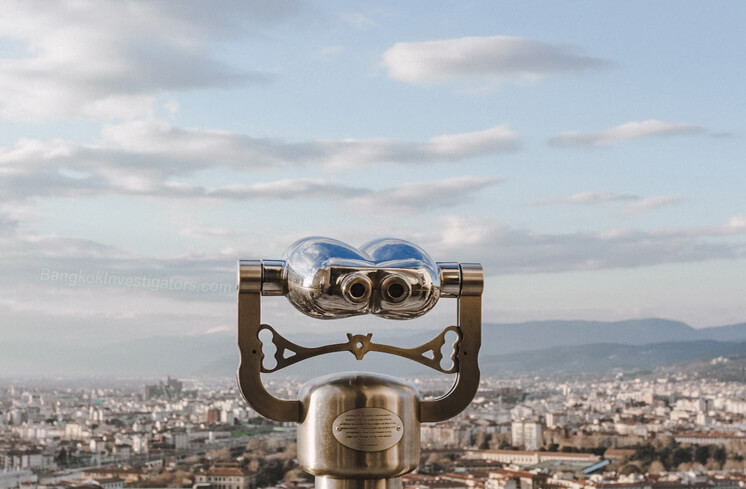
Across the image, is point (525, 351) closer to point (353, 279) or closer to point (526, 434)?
point (526, 434)

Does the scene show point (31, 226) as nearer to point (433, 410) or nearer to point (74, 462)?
point (74, 462)

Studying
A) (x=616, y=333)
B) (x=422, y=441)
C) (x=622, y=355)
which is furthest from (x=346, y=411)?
(x=616, y=333)

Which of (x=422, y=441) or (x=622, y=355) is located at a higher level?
(x=622, y=355)

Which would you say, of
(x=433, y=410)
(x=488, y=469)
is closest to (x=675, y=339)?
Answer: (x=488, y=469)

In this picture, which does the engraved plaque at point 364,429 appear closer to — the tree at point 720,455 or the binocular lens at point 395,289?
the binocular lens at point 395,289

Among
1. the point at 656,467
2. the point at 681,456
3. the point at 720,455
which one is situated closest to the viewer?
the point at 656,467

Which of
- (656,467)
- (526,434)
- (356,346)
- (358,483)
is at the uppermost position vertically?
(356,346)

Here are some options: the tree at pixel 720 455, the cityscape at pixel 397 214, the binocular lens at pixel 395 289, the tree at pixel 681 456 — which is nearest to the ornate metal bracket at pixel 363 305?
the binocular lens at pixel 395 289
